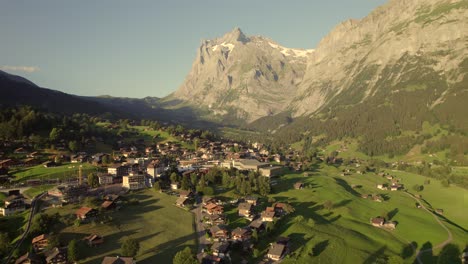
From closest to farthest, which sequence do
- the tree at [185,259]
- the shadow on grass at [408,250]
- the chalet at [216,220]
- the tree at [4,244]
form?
the tree at [185,259] → the tree at [4,244] → the shadow on grass at [408,250] → the chalet at [216,220]

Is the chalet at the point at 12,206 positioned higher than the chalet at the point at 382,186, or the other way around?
the chalet at the point at 12,206

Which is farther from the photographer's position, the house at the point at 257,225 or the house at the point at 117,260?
the house at the point at 257,225

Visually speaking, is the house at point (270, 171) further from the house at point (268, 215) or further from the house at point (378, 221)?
the house at point (378, 221)

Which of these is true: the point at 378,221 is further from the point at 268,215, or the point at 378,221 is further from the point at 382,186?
the point at 382,186

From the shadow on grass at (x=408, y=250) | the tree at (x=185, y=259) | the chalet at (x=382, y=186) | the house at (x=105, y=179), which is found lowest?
the shadow on grass at (x=408, y=250)

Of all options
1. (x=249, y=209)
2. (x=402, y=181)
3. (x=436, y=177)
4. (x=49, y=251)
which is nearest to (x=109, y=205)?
(x=49, y=251)

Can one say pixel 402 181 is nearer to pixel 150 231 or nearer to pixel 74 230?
pixel 150 231

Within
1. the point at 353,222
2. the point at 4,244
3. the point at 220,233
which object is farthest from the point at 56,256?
the point at 353,222

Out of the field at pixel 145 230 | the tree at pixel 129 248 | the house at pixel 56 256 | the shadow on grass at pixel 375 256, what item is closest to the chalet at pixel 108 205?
the field at pixel 145 230

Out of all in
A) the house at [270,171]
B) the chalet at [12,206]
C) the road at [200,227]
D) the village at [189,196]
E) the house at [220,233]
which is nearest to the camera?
the village at [189,196]
